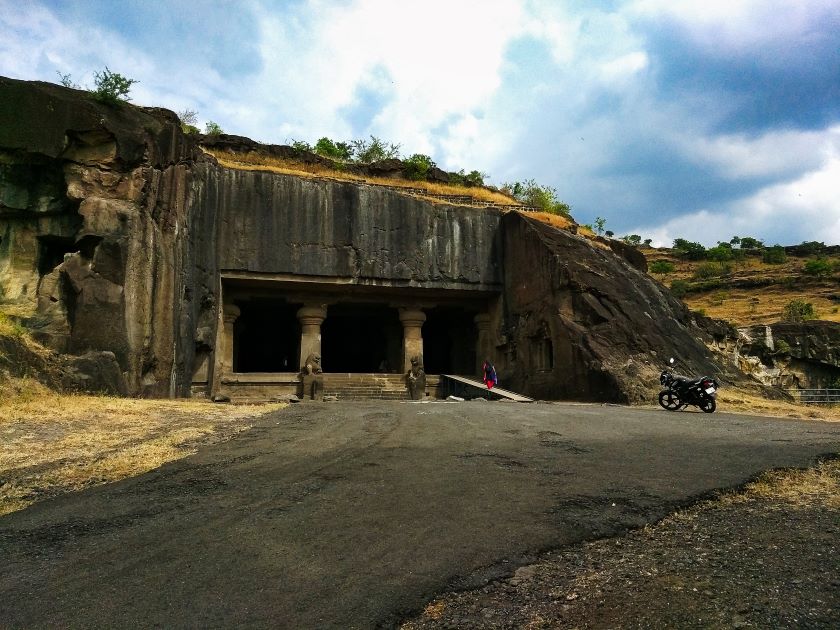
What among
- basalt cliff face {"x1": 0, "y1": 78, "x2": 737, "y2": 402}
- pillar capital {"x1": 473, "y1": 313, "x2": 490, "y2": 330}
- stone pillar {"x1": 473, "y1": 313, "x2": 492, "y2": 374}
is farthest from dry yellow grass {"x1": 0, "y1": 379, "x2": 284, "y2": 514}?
pillar capital {"x1": 473, "y1": 313, "x2": 490, "y2": 330}

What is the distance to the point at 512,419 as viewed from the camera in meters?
10.7

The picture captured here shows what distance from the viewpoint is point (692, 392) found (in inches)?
547

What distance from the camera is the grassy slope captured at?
48875 millimetres

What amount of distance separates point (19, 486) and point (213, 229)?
1574 cm

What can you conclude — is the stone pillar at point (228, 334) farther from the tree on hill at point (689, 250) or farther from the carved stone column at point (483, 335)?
the tree on hill at point (689, 250)

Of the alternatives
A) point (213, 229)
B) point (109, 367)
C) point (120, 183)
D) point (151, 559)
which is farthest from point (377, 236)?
point (151, 559)

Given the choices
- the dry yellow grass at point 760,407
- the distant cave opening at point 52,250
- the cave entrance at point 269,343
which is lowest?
the dry yellow grass at point 760,407

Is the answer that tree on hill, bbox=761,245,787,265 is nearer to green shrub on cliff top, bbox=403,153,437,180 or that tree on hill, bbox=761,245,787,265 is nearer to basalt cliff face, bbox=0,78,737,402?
basalt cliff face, bbox=0,78,737,402

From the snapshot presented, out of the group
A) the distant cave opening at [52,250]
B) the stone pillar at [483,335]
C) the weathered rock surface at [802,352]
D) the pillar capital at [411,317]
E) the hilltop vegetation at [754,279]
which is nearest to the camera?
the distant cave opening at [52,250]

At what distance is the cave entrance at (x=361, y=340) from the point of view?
90.7ft

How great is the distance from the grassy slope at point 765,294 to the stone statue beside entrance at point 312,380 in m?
35.3

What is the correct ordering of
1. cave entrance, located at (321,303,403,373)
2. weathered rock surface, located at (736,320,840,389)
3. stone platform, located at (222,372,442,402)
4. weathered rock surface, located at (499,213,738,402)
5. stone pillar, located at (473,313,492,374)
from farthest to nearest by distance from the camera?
weathered rock surface, located at (736,320,840,389), cave entrance, located at (321,303,403,373), stone pillar, located at (473,313,492,374), stone platform, located at (222,372,442,402), weathered rock surface, located at (499,213,738,402)

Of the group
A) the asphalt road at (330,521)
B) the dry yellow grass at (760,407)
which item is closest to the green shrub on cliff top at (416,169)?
the dry yellow grass at (760,407)

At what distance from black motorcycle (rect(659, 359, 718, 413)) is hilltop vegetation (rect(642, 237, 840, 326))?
30735mm
